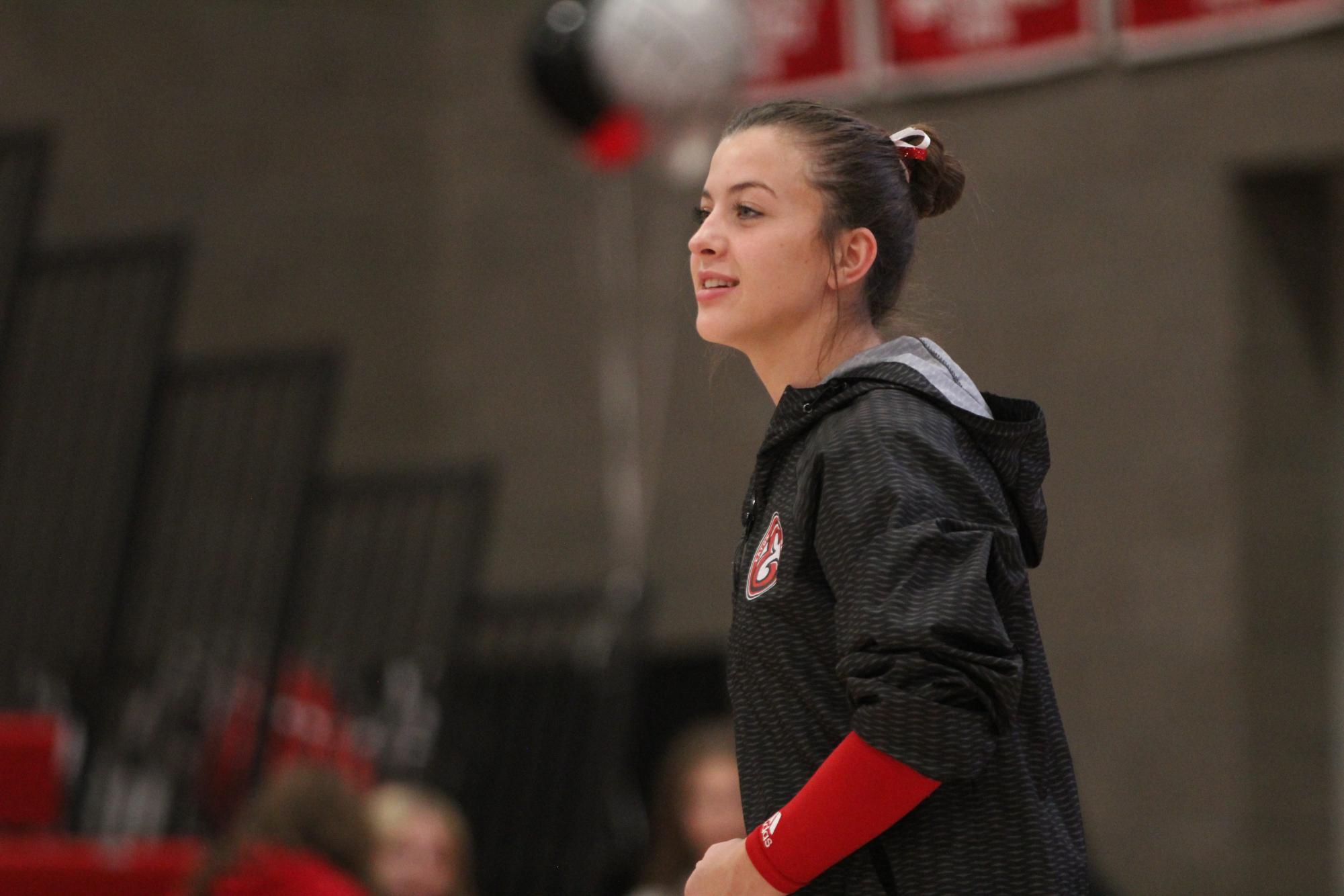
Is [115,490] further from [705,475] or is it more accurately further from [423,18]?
[423,18]

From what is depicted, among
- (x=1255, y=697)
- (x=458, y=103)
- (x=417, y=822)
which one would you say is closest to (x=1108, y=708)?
(x=1255, y=697)

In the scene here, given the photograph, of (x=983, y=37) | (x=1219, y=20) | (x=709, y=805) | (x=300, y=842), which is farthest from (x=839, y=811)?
(x=983, y=37)

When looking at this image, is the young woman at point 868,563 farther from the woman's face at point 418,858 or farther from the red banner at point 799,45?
the red banner at point 799,45

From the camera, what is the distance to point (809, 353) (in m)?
1.18

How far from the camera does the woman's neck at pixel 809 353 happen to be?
117 centimetres

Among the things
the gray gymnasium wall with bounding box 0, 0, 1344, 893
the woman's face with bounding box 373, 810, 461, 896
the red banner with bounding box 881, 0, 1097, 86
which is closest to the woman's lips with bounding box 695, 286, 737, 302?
the woman's face with bounding box 373, 810, 461, 896

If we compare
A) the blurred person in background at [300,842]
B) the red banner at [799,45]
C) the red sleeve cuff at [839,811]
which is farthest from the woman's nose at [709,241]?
the red banner at [799,45]

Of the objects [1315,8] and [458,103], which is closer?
[1315,8]

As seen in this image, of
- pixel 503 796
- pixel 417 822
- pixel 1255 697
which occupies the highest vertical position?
pixel 1255 697

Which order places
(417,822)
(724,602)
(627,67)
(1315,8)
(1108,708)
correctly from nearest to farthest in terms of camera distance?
(417,822)
(627,67)
(1315,8)
(1108,708)
(724,602)

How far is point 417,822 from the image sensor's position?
354cm

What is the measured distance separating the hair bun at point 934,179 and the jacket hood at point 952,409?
9 centimetres

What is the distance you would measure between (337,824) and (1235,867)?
2825 millimetres

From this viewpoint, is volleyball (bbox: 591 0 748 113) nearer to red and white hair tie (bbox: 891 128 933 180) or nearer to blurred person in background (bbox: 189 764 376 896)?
blurred person in background (bbox: 189 764 376 896)
